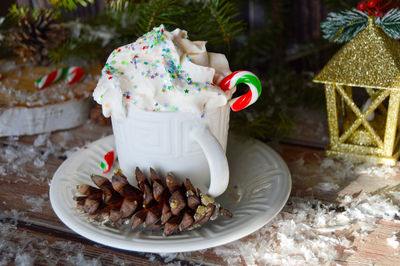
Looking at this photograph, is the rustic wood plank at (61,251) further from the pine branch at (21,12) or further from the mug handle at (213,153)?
the pine branch at (21,12)

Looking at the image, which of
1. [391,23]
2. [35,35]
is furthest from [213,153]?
[35,35]

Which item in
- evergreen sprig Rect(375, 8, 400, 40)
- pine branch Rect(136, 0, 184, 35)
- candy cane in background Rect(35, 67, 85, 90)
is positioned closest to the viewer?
evergreen sprig Rect(375, 8, 400, 40)

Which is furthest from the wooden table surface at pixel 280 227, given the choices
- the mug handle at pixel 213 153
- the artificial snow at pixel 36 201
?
the mug handle at pixel 213 153

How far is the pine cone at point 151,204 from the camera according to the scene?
0.58 m

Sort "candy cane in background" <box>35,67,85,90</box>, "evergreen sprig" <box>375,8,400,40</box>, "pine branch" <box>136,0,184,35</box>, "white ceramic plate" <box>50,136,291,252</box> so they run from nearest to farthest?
1. "white ceramic plate" <box>50,136,291,252</box>
2. "evergreen sprig" <box>375,8,400,40</box>
3. "pine branch" <box>136,0,184,35</box>
4. "candy cane in background" <box>35,67,85,90</box>

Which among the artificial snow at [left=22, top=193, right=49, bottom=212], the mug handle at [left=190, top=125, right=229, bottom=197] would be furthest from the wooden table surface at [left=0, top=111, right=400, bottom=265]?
the mug handle at [left=190, top=125, right=229, bottom=197]

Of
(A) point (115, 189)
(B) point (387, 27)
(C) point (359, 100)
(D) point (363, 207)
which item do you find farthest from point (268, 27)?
(A) point (115, 189)

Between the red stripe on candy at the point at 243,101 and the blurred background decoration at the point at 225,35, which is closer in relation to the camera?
the red stripe on candy at the point at 243,101

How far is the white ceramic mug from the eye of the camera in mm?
600

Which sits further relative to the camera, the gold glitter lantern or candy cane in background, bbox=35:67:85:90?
candy cane in background, bbox=35:67:85:90

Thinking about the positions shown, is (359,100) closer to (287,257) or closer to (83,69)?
(287,257)

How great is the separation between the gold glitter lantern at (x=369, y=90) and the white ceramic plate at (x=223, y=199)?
16cm

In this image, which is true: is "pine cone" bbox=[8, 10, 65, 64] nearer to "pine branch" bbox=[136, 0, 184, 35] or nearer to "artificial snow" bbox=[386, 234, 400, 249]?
"pine branch" bbox=[136, 0, 184, 35]

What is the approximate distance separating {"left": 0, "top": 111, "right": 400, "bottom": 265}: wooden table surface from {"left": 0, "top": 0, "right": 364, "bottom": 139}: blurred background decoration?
0.60 feet
